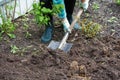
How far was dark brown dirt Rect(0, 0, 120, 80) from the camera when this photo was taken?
2850mm

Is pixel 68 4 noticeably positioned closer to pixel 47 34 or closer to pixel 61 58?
pixel 47 34

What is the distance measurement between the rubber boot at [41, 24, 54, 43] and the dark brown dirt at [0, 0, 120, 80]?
7cm

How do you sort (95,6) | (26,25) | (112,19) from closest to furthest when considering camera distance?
(26,25) < (112,19) < (95,6)

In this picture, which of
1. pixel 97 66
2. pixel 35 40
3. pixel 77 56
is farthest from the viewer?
pixel 35 40

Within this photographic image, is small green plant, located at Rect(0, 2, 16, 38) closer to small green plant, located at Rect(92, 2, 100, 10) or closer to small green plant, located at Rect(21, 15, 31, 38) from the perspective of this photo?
small green plant, located at Rect(21, 15, 31, 38)

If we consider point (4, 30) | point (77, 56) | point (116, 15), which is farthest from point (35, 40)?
point (116, 15)

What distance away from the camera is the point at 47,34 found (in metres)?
3.55

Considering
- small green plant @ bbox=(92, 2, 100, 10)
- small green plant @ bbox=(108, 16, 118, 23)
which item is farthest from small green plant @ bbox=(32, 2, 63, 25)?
small green plant @ bbox=(92, 2, 100, 10)

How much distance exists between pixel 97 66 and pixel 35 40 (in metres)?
0.90

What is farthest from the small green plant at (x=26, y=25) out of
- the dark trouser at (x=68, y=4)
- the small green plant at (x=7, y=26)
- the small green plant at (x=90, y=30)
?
the small green plant at (x=90, y=30)

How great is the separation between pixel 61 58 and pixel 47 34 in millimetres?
557

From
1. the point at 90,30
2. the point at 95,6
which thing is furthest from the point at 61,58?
the point at 95,6

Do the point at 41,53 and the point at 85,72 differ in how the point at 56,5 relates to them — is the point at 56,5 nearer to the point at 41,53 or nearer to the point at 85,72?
the point at 41,53

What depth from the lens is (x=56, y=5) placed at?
127 inches
